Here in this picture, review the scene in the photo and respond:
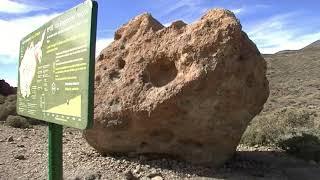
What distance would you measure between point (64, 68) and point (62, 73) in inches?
3.1

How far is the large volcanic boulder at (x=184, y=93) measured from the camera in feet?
29.3

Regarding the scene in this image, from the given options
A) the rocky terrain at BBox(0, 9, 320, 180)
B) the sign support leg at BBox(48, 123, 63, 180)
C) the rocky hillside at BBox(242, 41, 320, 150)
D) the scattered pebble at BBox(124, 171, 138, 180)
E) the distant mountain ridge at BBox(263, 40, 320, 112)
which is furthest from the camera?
the distant mountain ridge at BBox(263, 40, 320, 112)

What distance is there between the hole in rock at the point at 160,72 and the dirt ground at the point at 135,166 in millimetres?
1365

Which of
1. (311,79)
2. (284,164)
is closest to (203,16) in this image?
(284,164)

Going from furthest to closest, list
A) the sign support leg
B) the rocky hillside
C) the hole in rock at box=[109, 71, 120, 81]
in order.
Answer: the rocky hillside < the hole in rock at box=[109, 71, 120, 81] < the sign support leg

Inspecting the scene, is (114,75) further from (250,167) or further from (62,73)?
(62,73)

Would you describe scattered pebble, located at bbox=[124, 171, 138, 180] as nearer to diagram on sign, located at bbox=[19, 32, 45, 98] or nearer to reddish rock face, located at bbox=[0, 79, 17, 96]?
diagram on sign, located at bbox=[19, 32, 45, 98]

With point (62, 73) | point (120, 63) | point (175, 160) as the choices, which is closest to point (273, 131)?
point (175, 160)

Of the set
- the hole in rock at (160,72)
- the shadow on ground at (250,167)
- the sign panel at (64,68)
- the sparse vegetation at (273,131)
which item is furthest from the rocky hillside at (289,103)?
the sign panel at (64,68)

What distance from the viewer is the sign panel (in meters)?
4.50

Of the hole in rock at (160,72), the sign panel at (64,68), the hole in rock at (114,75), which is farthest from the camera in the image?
the hole in rock at (114,75)

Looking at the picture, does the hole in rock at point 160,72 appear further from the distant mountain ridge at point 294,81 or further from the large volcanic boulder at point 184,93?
the distant mountain ridge at point 294,81

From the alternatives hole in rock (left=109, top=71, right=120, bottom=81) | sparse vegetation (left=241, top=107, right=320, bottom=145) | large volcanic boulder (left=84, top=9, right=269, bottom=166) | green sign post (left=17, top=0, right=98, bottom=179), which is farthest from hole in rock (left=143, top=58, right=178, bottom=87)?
sparse vegetation (left=241, top=107, right=320, bottom=145)

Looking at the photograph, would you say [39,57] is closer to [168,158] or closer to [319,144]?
[168,158]
